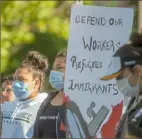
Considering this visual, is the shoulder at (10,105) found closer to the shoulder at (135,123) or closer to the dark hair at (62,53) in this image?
the dark hair at (62,53)

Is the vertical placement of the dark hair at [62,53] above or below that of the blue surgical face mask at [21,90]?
above

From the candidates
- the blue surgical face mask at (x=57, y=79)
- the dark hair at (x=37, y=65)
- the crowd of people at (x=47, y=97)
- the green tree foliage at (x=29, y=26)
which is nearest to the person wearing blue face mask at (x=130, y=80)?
the crowd of people at (x=47, y=97)

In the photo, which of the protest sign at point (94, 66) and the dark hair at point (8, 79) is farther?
the dark hair at point (8, 79)

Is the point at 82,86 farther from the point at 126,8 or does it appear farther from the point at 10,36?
the point at 10,36

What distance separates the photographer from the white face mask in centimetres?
465

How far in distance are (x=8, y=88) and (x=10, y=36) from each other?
4.44 ft

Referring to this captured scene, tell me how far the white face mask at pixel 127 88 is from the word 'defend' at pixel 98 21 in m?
0.47

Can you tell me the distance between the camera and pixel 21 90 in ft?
16.6

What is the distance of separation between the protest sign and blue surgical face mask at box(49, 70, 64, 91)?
66mm

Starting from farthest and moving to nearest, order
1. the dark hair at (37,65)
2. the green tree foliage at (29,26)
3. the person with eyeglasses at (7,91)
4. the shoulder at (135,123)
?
the green tree foliage at (29,26)
the person with eyeglasses at (7,91)
the dark hair at (37,65)
the shoulder at (135,123)

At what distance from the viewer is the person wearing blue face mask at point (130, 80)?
15.1 ft

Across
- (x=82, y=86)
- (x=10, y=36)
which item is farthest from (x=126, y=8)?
(x=10, y=36)

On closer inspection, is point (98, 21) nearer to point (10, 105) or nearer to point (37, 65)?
point (37, 65)

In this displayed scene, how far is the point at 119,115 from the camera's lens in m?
4.77
